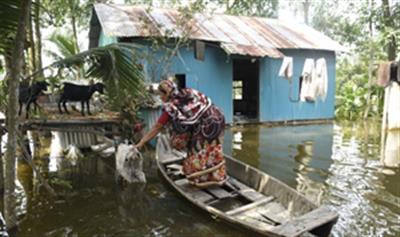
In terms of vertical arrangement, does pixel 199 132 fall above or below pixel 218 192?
above

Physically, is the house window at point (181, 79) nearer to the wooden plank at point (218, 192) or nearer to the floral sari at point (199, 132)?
the floral sari at point (199, 132)

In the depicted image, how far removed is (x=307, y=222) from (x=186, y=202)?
2.05m

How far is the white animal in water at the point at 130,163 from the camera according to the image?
20.8 ft

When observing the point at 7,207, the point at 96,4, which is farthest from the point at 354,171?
the point at 96,4

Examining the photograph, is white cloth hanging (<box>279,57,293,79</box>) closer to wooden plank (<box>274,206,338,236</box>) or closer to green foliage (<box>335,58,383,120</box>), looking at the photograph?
green foliage (<box>335,58,383,120</box>)

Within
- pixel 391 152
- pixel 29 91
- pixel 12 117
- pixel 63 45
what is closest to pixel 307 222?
pixel 12 117

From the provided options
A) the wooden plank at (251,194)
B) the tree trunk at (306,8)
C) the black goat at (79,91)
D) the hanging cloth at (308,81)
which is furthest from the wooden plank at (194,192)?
the tree trunk at (306,8)

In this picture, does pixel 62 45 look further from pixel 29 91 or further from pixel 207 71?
pixel 29 91

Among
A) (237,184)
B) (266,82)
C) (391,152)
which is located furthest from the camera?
(266,82)

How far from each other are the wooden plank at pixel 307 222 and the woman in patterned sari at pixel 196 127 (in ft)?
6.16

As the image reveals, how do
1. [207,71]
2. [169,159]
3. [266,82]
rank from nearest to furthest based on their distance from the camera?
[169,159], [207,71], [266,82]

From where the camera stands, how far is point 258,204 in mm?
5332

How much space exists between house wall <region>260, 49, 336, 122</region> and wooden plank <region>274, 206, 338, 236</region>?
33.8 ft

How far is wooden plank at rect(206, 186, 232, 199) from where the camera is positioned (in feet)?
19.0
